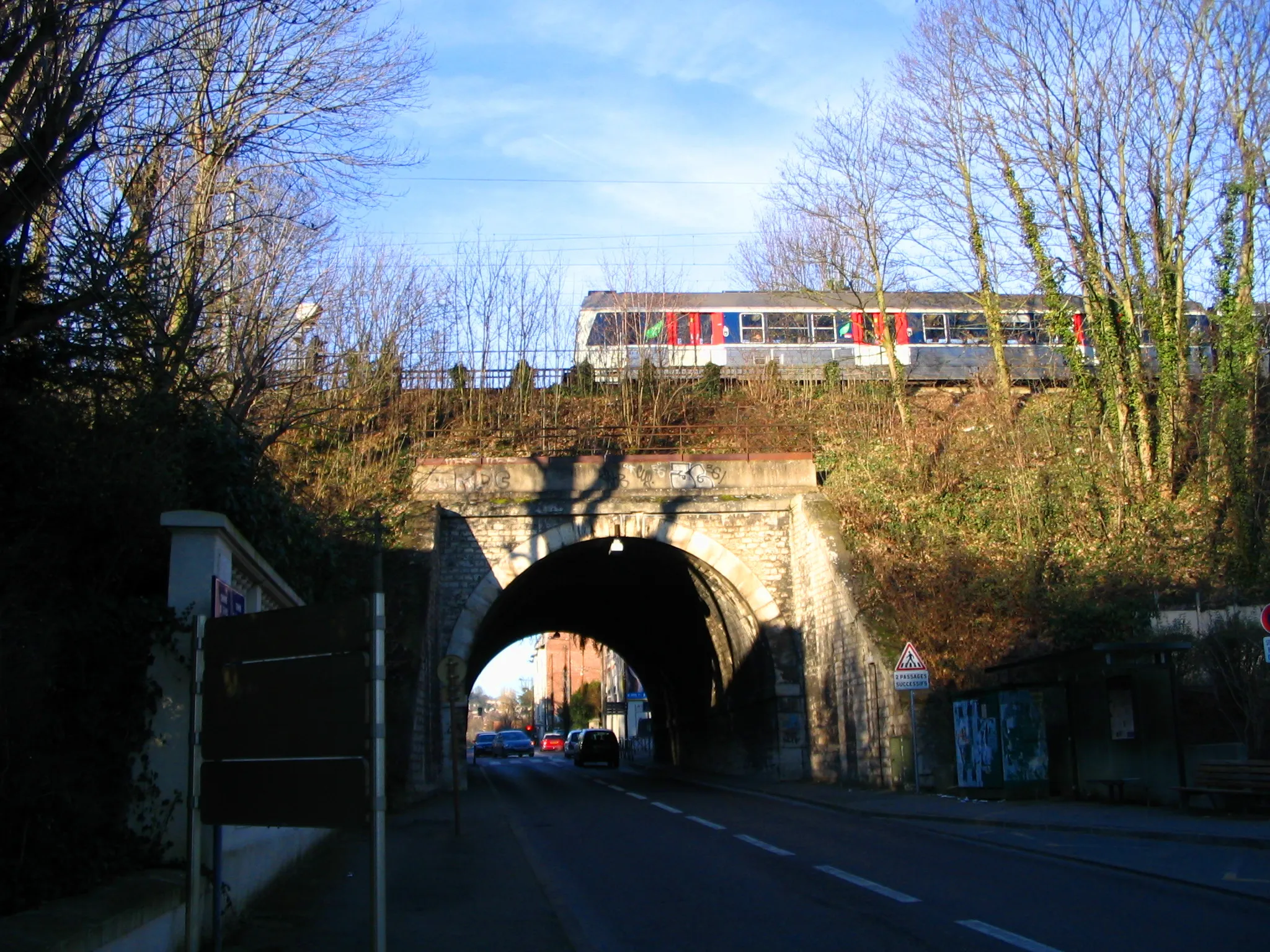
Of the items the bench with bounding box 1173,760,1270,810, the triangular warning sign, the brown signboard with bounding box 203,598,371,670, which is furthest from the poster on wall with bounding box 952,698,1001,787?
the brown signboard with bounding box 203,598,371,670

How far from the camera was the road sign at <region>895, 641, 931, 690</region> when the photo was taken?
58.9ft

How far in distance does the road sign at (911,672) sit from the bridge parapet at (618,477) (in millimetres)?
7483

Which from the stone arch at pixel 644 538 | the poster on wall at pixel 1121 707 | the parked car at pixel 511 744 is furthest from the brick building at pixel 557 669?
the poster on wall at pixel 1121 707

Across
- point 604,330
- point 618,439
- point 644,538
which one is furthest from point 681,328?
point 644,538

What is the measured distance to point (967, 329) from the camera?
107 ft

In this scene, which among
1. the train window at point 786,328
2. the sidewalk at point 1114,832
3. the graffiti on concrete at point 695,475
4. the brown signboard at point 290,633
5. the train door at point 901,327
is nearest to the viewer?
the brown signboard at point 290,633

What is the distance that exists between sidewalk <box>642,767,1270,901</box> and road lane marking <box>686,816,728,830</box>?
2.25m

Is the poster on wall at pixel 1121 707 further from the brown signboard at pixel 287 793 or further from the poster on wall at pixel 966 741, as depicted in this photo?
the brown signboard at pixel 287 793

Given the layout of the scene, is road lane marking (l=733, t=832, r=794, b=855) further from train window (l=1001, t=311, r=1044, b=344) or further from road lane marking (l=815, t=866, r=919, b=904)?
train window (l=1001, t=311, r=1044, b=344)

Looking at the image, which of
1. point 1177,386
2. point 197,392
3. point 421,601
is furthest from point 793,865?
point 1177,386

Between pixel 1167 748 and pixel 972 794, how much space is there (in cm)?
385

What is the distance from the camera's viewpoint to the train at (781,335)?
104 ft

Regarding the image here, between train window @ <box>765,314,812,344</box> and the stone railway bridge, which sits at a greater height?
train window @ <box>765,314,812,344</box>

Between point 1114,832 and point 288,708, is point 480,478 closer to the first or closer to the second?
point 1114,832
